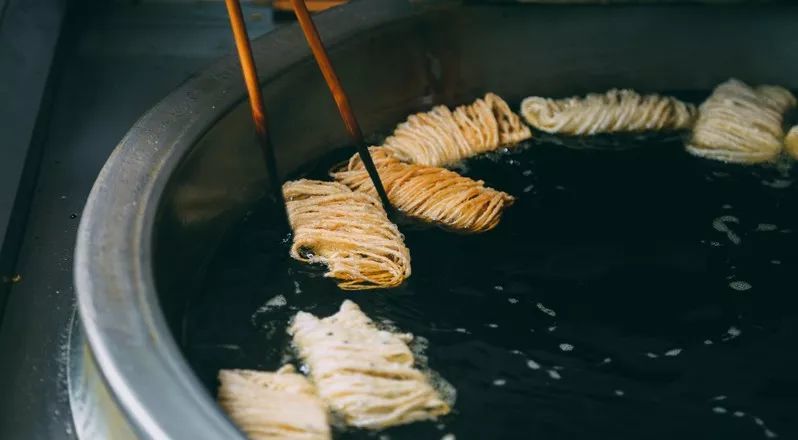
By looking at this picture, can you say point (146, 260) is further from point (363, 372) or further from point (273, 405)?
point (363, 372)

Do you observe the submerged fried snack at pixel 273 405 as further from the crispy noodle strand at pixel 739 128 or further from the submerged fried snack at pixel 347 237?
the crispy noodle strand at pixel 739 128

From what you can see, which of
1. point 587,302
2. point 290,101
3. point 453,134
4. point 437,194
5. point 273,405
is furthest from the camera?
point 453,134

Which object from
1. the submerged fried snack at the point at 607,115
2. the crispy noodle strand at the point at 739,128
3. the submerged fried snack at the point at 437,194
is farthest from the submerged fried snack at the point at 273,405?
the crispy noodle strand at the point at 739,128

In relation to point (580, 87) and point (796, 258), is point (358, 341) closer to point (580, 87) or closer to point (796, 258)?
point (796, 258)

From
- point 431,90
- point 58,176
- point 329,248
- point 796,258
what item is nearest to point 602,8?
point 431,90

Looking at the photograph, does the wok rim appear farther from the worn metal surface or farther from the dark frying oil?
the dark frying oil

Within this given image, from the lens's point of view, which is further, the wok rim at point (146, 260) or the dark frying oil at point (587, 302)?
the dark frying oil at point (587, 302)

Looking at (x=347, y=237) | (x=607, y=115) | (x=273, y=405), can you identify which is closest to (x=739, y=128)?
(x=607, y=115)

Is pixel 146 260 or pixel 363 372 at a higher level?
pixel 146 260
